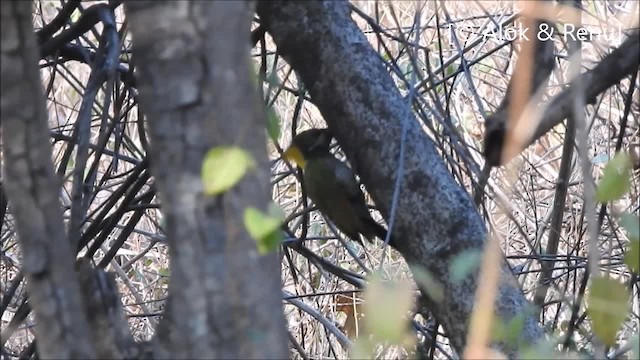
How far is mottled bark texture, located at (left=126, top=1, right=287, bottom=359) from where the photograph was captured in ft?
1.86

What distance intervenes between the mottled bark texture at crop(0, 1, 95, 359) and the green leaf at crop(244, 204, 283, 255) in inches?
6.1

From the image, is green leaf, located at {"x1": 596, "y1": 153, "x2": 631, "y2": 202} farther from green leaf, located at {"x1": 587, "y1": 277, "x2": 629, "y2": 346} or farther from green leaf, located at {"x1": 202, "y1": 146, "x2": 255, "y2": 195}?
green leaf, located at {"x1": 202, "y1": 146, "x2": 255, "y2": 195}

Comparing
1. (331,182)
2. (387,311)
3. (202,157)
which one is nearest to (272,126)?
(202,157)

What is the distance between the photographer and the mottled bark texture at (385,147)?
92cm

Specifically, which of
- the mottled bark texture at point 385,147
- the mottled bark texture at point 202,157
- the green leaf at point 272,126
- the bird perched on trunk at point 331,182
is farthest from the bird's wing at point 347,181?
the mottled bark texture at point 202,157

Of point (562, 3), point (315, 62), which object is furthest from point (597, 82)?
point (315, 62)

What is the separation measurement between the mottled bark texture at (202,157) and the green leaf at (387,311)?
93 millimetres

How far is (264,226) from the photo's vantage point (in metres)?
0.52

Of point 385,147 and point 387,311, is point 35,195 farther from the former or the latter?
point 385,147

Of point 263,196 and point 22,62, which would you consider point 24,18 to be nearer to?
point 22,62

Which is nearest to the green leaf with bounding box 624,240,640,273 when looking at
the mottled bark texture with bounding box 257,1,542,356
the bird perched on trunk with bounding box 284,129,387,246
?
the mottled bark texture with bounding box 257,1,542,356

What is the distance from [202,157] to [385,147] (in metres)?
0.41

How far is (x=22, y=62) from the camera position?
2.01ft

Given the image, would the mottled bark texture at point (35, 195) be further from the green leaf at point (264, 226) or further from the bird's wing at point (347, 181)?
the bird's wing at point (347, 181)
